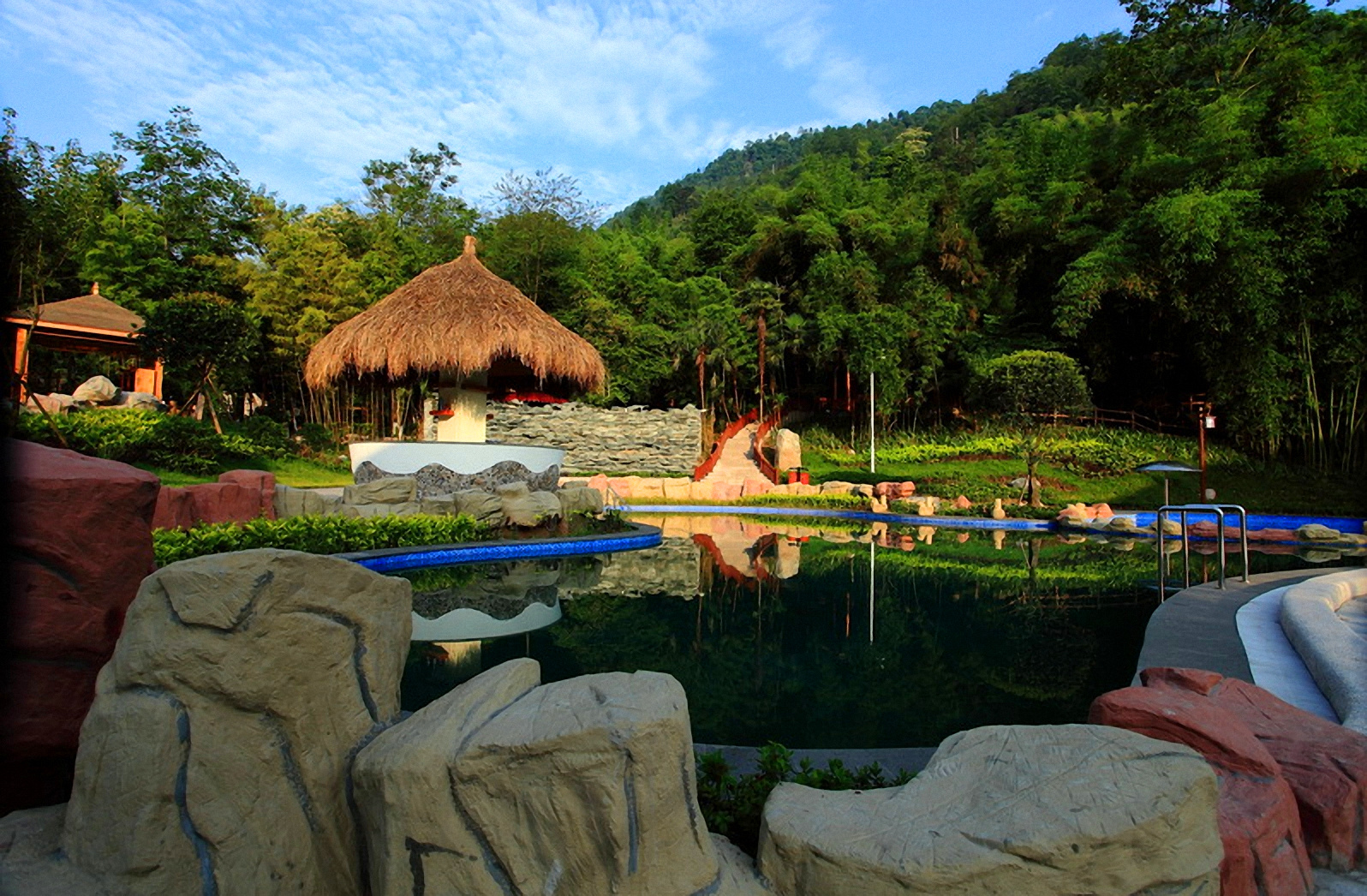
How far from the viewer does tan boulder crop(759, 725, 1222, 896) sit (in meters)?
1.42

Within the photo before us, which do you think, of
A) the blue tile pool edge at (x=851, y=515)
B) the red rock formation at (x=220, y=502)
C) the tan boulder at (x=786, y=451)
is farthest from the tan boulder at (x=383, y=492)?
the tan boulder at (x=786, y=451)

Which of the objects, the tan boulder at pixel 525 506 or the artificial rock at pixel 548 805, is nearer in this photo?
the artificial rock at pixel 548 805

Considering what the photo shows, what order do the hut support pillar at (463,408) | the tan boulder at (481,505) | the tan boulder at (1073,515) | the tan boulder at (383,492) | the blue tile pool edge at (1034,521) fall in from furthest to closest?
1. the tan boulder at (1073,515)
2. the hut support pillar at (463,408)
3. the blue tile pool edge at (1034,521)
4. the tan boulder at (481,505)
5. the tan boulder at (383,492)

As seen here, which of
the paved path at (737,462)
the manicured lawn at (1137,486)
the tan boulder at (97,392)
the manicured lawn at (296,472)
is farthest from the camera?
the paved path at (737,462)

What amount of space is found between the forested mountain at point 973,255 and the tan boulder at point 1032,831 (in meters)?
14.3

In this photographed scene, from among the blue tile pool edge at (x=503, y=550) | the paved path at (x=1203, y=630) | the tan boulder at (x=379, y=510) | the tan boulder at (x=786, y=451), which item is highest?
the tan boulder at (x=786, y=451)

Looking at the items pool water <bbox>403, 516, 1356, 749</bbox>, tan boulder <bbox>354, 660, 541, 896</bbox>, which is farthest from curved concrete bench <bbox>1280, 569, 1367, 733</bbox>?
tan boulder <bbox>354, 660, 541, 896</bbox>

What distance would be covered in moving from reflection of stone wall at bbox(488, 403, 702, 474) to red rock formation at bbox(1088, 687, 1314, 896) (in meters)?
17.2

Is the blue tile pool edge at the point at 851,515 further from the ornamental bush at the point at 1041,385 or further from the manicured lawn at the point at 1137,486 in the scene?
the ornamental bush at the point at 1041,385

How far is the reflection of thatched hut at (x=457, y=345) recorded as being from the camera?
37.1 ft

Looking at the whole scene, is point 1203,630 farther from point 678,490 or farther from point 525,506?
point 678,490

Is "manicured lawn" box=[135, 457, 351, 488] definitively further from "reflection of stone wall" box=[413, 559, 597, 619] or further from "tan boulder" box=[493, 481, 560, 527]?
"reflection of stone wall" box=[413, 559, 597, 619]

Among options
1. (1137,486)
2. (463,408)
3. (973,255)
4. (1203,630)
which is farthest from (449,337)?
(973,255)

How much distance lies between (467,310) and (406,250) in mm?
13372
